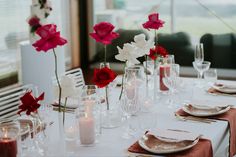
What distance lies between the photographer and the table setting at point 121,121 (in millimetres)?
1800

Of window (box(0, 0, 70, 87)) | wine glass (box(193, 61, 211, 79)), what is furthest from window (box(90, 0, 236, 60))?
wine glass (box(193, 61, 211, 79))

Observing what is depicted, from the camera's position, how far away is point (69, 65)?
615 centimetres

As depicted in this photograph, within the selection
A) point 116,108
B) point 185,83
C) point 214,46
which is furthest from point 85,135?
point 214,46

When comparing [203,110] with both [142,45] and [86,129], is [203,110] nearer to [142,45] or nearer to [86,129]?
[142,45]

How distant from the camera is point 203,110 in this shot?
243 cm

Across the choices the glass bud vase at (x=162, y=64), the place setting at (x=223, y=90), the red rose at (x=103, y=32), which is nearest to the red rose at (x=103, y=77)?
the red rose at (x=103, y=32)

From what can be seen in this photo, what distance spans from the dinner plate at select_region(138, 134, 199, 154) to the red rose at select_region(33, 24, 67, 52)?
600 mm

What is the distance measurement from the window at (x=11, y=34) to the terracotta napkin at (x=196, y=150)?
2886mm

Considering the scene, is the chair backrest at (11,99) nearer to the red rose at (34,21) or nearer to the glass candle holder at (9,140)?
the glass candle holder at (9,140)

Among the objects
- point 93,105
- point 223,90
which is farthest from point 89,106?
point 223,90

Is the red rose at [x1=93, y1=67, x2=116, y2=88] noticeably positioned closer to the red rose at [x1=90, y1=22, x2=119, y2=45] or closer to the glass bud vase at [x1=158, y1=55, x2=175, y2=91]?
the red rose at [x1=90, y1=22, x2=119, y2=45]

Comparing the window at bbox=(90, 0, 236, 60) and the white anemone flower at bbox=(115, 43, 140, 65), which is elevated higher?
the window at bbox=(90, 0, 236, 60)

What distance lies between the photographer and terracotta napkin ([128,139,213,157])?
1.84 metres

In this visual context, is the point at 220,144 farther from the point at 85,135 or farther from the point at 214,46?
the point at 214,46
